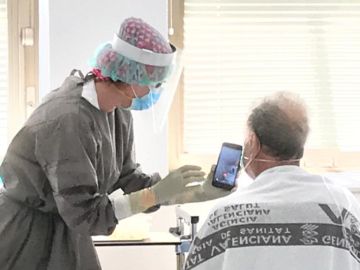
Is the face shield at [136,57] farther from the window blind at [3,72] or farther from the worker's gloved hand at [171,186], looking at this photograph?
the window blind at [3,72]

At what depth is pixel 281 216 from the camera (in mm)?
1632

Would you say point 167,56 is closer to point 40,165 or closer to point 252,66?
point 40,165

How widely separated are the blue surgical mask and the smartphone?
27 cm

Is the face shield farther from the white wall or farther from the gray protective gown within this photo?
the white wall

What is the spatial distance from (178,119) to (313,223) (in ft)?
5.35

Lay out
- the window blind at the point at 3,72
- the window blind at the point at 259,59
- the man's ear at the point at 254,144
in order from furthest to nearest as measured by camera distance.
→ the window blind at the point at 259,59 → the window blind at the point at 3,72 → the man's ear at the point at 254,144

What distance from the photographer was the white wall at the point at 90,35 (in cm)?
286

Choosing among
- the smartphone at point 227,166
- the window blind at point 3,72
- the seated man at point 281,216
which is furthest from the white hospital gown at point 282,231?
the window blind at point 3,72

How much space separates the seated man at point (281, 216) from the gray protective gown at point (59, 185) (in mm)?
348

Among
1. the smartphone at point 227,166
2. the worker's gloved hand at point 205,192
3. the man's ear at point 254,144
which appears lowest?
the worker's gloved hand at point 205,192

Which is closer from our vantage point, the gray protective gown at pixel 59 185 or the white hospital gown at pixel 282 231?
the white hospital gown at pixel 282 231

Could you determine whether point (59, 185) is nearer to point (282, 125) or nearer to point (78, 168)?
point (78, 168)

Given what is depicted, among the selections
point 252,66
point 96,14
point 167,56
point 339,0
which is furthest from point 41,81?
point 339,0

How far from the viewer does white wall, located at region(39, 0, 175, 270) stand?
2.86 meters
